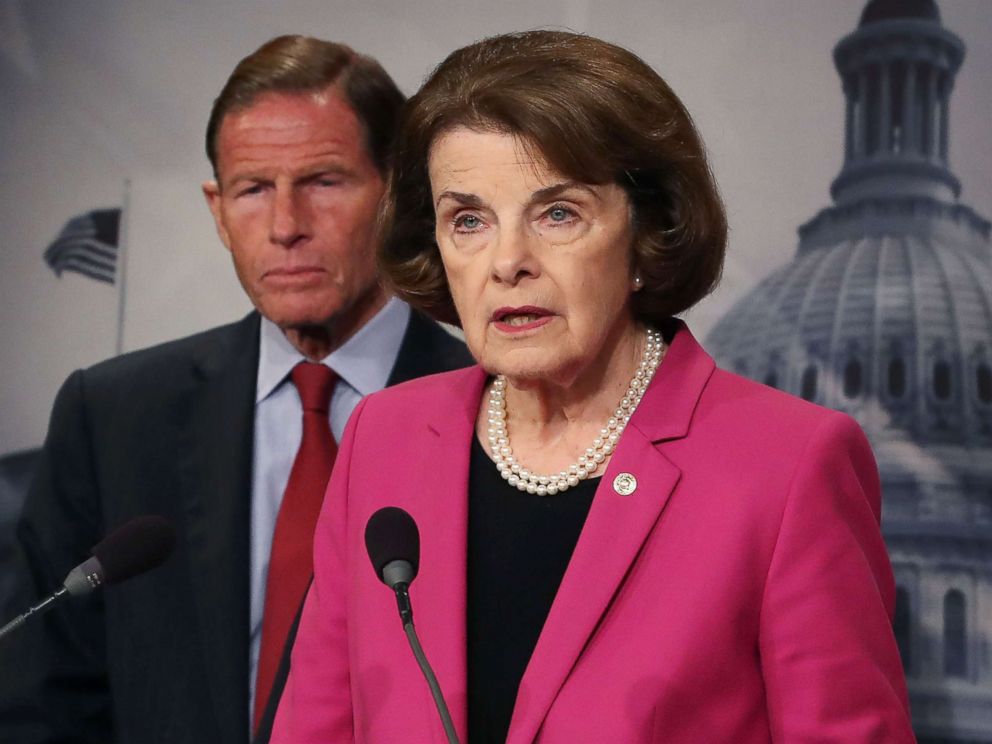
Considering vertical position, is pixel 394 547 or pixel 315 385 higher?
pixel 315 385

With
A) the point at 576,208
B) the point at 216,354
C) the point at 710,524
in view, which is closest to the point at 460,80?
the point at 576,208

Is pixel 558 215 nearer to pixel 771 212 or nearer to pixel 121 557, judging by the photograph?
pixel 121 557

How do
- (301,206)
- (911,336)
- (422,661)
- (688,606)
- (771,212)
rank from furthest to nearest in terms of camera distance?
(771,212) → (911,336) → (301,206) → (688,606) → (422,661)

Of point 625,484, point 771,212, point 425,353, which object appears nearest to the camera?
point 625,484

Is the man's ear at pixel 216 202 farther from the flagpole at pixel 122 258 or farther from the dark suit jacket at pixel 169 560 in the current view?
the flagpole at pixel 122 258

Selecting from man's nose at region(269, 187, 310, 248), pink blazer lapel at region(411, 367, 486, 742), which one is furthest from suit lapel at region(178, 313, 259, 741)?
pink blazer lapel at region(411, 367, 486, 742)

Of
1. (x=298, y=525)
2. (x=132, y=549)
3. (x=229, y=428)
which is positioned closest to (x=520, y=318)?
(x=132, y=549)

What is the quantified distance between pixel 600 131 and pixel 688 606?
615 mm

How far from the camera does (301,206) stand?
261 centimetres

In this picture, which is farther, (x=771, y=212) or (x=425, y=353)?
(x=771, y=212)

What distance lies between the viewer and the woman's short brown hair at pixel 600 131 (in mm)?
1799

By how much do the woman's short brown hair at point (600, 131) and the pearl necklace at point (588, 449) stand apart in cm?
7

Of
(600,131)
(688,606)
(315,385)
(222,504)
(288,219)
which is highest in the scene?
(288,219)

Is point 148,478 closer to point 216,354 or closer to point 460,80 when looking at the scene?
point 216,354
